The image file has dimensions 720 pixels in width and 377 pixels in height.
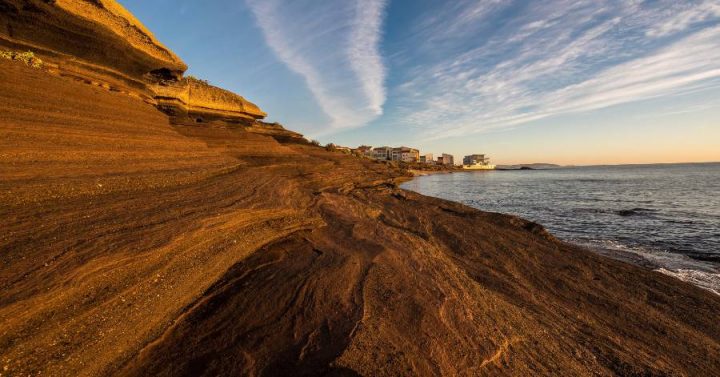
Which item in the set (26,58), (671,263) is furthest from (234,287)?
(671,263)

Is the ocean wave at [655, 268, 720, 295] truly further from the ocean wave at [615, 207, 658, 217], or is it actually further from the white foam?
the ocean wave at [615, 207, 658, 217]

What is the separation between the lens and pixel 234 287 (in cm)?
551

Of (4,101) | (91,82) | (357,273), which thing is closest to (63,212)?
(4,101)

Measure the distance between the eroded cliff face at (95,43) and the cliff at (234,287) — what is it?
65cm

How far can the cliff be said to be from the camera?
3.74 m

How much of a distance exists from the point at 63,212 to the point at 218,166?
503 centimetres

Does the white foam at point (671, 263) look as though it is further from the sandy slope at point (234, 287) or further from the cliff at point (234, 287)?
the cliff at point (234, 287)

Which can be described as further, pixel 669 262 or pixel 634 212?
pixel 634 212

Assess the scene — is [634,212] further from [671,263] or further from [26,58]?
[26,58]

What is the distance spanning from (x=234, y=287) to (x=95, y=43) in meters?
10.8

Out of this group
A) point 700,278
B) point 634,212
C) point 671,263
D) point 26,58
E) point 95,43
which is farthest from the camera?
point 634,212

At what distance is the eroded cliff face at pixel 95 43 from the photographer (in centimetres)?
890

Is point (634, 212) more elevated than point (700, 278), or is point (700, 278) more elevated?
point (700, 278)

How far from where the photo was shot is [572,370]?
4.62 m
